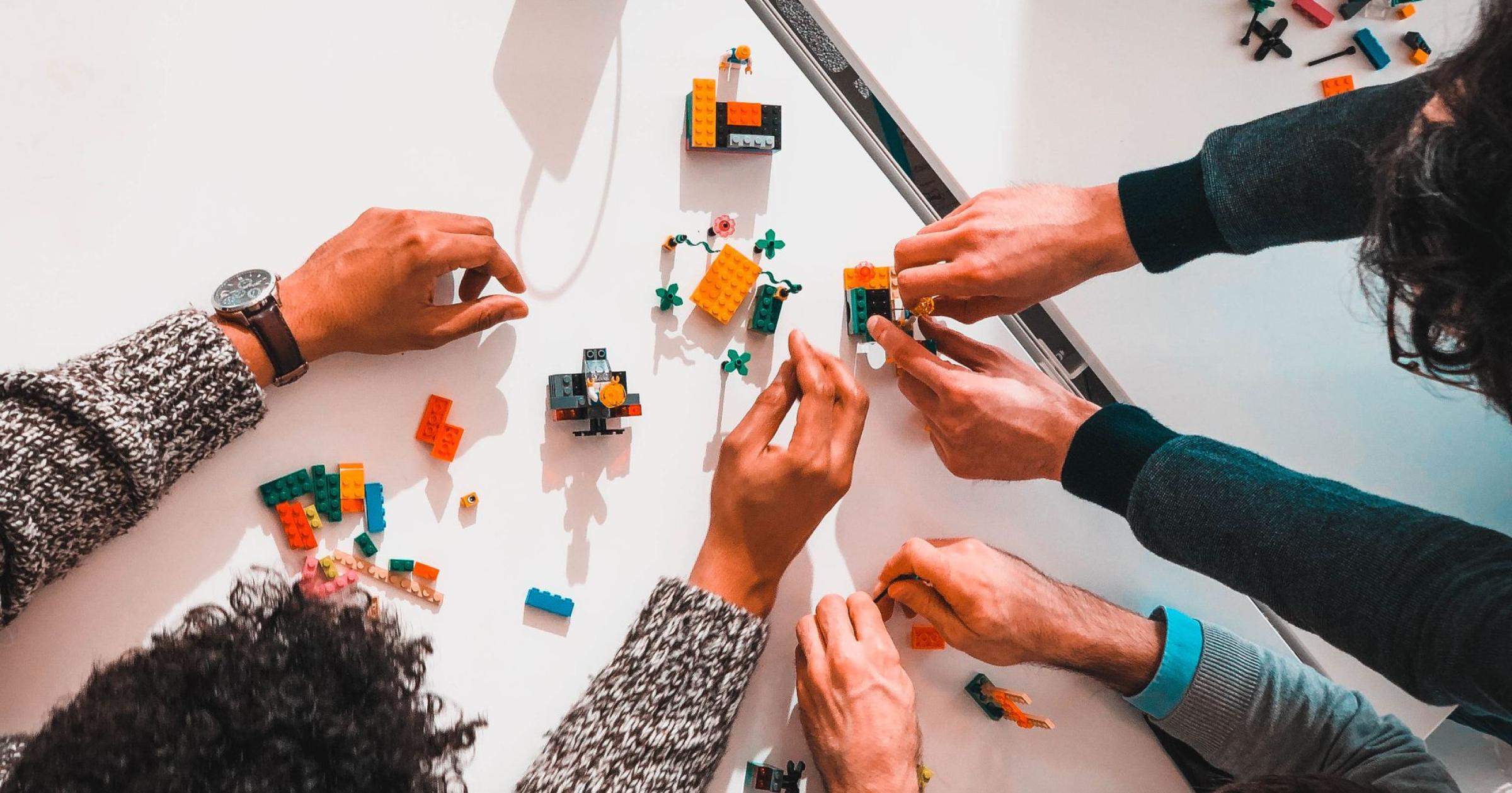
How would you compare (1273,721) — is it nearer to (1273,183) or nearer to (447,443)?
(1273,183)

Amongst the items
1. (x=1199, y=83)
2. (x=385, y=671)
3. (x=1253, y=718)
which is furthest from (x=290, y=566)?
(x=1199, y=83)

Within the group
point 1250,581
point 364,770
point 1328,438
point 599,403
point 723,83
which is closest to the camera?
point 364,770

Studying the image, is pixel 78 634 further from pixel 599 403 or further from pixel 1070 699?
pixel 1070 699

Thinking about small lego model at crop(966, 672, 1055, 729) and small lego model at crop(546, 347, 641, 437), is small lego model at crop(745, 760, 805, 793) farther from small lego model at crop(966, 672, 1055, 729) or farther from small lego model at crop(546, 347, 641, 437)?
small lego model at crop(546, 347, 641, 437)

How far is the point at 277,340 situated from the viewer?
91 centimetres

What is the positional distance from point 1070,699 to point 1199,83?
857mm

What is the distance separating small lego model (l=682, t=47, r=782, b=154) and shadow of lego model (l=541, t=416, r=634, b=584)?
1.21 ft

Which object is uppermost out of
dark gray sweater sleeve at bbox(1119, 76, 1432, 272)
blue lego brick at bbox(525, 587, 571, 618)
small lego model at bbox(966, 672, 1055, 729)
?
dark gray sweater sleeve at bbox(1119, 76, 1432, 272)

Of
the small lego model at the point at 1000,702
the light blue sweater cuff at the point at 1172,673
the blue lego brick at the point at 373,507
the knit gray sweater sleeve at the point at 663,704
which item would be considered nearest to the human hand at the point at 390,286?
the blue lego brick at the point at 373,507

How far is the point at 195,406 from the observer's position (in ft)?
2.84

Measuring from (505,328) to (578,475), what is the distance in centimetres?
19

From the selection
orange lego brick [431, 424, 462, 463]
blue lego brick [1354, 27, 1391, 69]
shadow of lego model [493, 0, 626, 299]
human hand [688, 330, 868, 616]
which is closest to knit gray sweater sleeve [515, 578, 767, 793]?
human hand [688, 330, 868, 616]

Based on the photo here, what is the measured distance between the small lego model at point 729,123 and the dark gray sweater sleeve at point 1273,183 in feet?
1.36

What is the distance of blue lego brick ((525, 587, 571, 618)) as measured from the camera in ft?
3.20
